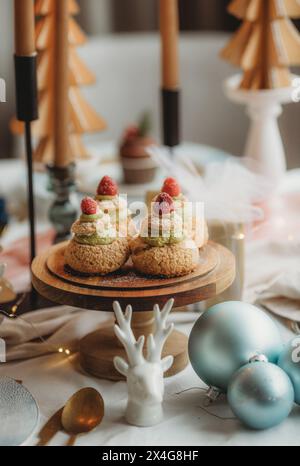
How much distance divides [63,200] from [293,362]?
537mm

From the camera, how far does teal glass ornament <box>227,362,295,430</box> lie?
0.84 m

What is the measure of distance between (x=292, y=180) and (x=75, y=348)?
0.72 meters

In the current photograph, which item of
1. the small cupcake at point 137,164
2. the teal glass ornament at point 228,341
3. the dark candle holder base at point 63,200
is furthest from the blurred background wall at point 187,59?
the teal glass ornament at point 228,341

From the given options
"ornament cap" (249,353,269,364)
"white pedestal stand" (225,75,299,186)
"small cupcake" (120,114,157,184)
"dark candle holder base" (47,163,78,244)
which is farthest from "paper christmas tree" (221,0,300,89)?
"ornament cap" (249,353,269,364)

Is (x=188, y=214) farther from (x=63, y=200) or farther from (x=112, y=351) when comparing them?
(x=63, y=200)

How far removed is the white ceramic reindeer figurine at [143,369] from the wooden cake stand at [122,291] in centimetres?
3

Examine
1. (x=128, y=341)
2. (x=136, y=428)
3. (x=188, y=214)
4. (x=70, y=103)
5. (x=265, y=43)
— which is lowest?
(x=136, y=428)

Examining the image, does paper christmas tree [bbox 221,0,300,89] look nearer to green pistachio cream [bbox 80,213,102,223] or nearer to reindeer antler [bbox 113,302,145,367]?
green pistachio cream [bbox 80,213,102,223]

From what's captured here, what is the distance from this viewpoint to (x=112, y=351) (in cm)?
101

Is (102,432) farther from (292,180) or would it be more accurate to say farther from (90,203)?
(292,180)

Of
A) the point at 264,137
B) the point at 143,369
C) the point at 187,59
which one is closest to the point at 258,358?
the point at 143,369

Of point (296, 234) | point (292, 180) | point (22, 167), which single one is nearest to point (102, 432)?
point (296, 234)

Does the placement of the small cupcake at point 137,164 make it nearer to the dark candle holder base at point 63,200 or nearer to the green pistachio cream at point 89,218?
the dark candle holder base at point 63,200

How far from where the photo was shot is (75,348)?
1076 mm
